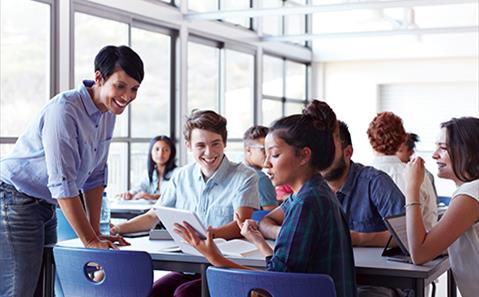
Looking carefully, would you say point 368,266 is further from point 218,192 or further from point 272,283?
point 218,192

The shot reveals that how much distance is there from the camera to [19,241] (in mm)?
2682

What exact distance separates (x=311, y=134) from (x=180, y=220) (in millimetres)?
568

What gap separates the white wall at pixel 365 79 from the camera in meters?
11.2

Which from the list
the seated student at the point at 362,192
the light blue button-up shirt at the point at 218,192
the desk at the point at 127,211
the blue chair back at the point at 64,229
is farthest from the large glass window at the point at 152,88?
the seated student at the point at 362,192

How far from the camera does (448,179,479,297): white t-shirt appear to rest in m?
2.55

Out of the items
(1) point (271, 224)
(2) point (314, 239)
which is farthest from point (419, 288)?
(1) point (271, 224)

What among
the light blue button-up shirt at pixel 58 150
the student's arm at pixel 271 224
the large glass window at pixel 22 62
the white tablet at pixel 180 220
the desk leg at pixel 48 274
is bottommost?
the desk leg at pixel 48 274

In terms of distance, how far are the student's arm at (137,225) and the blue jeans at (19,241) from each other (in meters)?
0.61

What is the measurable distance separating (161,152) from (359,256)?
3.96m

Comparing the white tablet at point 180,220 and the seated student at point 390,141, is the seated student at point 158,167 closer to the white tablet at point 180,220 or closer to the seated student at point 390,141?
the seated student at point 390,141

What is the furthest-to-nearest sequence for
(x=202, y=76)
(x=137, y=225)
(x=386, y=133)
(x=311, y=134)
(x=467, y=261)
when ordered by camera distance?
(x=202, y=76) → (x=386, y=133) → (x=137, y=225) → (x=467, y=261) → (x=311, y=134)

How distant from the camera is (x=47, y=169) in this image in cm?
266

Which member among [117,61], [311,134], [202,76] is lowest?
[311,134]

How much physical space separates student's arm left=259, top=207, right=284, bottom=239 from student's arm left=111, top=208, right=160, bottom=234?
0.56 metres
